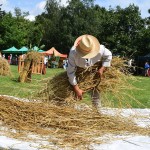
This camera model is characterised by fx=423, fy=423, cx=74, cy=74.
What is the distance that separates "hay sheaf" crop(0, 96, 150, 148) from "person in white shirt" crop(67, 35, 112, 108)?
0.48 meters

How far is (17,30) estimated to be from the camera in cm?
5562

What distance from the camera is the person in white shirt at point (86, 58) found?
6488mm

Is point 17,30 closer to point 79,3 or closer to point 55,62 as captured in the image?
point 79,3

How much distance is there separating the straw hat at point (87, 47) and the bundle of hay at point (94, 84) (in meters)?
0.25

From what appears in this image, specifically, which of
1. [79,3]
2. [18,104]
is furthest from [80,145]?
[79,3]

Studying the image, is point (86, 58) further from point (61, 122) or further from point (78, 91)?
point (61, 122)

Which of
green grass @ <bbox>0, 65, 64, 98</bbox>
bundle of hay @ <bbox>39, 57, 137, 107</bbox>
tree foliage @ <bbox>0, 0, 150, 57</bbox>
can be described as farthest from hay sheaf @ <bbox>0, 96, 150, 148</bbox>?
tree foliage @ <bbox>0, 0, 150, 57</bbox>

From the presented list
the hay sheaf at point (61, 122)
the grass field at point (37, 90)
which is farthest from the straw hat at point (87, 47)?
the hay sheaf at point (61, 122)

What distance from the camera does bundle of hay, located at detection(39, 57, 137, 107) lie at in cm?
668

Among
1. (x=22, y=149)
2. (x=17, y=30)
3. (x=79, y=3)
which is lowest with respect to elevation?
(x=22, y=149)

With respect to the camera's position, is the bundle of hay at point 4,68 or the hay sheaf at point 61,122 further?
the bundle of hay at point 4,68

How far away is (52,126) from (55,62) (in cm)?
3090

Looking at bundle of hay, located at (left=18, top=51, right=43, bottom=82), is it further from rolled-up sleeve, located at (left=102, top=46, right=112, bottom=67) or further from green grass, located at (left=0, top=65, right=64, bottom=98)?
rolled-up sleeve, located at (left=102, top=46, right=112, bottom=67)

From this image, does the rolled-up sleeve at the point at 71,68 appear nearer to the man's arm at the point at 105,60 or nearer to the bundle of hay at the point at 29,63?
the man's arm at the point at 105,60
